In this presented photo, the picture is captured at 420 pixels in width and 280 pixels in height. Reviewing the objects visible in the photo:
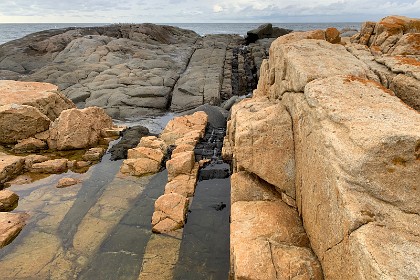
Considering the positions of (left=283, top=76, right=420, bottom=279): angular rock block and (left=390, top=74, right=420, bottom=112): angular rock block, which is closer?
(left=283, top=76, right=420, bottom=279): angular rock block

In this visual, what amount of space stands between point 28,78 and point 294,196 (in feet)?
99.8

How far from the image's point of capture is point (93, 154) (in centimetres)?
1391

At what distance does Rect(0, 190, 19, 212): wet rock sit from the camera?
33.2 feet

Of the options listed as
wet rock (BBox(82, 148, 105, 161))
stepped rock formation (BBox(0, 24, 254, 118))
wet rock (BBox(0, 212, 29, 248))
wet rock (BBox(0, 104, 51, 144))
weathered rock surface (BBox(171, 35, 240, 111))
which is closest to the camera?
wet rock (BBox(0, 212, 29, 248))

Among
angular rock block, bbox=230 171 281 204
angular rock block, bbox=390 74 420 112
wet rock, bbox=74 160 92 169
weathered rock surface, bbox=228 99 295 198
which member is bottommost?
wet rock, bbox=74 160 92 169

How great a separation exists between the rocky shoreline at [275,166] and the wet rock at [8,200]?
4cm

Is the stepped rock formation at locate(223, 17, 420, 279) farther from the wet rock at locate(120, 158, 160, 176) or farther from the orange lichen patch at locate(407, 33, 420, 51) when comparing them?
the wet rock at locate(120, 158, 160, 176)

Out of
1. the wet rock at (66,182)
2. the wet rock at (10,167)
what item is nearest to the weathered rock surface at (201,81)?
the wet rock at (10,167)

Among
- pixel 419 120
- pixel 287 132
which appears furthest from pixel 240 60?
pixel 419 120

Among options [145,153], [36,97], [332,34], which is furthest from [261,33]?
[145,153]

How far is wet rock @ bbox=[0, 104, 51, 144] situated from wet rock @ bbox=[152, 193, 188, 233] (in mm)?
9357

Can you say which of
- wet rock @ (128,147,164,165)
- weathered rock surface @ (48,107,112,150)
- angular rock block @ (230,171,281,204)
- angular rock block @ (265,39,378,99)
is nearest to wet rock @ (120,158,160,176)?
wet rock @ (128,147,164,165)

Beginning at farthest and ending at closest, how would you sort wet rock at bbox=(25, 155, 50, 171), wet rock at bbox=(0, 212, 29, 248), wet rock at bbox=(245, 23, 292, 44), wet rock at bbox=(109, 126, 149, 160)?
wet rock at bbox=(245, 23, 292, 44)
wet rock at bbox=(109, 126, 149, 160)
wet rock at bbox=(25, 155, 50, 171)
wet rock at bbox=(0, 212, 29, 248)

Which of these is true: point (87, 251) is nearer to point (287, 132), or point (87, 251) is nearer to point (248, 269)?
point (248, 269)
